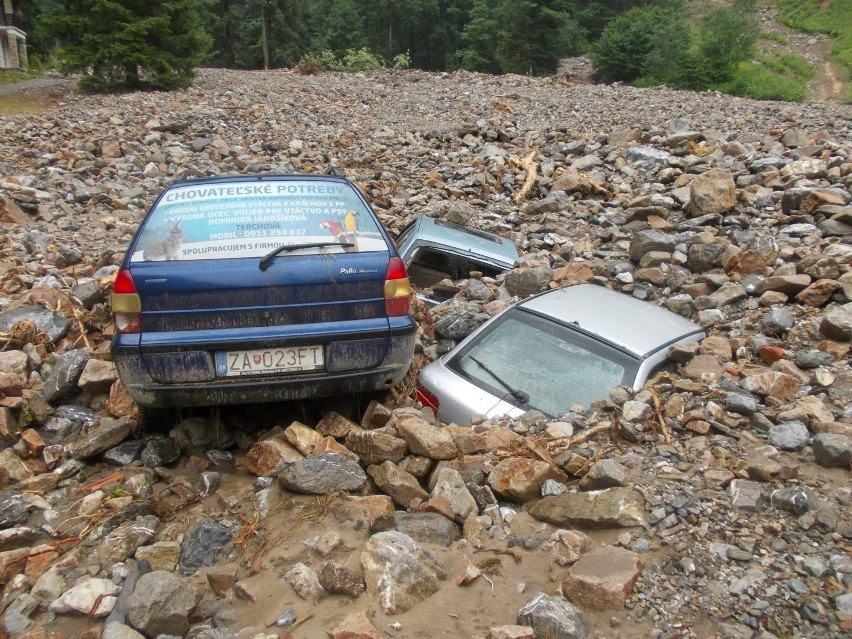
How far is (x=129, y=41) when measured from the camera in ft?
67.7

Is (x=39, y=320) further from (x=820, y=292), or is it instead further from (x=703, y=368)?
(x=820, y=292)

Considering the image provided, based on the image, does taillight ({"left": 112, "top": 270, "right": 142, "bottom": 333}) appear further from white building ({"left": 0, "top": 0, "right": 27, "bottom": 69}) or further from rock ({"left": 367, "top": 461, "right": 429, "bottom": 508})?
white building ({"left": 0, "top": 0, "right": 27, "bottom": 69})

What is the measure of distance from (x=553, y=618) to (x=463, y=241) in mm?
4751

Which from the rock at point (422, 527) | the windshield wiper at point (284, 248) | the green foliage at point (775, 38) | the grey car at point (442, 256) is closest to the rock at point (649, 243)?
the grey car at point (442, 256)

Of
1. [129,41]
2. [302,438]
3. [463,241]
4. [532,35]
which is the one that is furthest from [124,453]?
[532,35]

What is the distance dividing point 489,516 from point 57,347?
3.82 m

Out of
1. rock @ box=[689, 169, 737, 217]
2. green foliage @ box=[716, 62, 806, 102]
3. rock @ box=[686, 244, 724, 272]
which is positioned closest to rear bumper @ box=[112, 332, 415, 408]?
rock @ box=[686, 244, 724, 272]

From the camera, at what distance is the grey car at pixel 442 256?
6.38 m

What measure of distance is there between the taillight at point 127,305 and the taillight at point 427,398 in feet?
5.57

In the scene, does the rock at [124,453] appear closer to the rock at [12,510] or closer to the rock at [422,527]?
the rock at [12,510]

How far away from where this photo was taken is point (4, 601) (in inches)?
106

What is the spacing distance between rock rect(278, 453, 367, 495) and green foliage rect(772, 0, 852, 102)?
46.3 metres

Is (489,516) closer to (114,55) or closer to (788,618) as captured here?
(788,618)

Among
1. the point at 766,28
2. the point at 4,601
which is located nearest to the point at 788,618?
the point at 4,601
